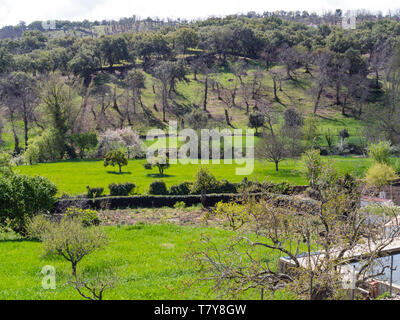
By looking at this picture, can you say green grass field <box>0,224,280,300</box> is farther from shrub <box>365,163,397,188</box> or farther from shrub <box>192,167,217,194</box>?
shrub <box>365,163,397,188</box>

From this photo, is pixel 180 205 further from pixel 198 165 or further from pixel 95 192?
pixel 198 165

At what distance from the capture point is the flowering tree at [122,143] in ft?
183

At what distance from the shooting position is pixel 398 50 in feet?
259

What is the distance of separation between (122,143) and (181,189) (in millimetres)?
22873

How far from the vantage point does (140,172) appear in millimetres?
45219

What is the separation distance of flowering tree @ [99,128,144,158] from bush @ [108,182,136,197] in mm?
19776

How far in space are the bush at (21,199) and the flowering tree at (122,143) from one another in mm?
28701

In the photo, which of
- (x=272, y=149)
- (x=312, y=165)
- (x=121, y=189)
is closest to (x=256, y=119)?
(x=272, y=149)

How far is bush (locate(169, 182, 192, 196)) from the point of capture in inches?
1437

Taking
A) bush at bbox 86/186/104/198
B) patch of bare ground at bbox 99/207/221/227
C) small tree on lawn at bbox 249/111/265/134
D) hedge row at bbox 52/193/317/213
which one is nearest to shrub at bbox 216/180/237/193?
hedge row at bbox 52/193/317/213

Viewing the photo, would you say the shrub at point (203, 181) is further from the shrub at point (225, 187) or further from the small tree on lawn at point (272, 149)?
the small tree on lawn at point (272, 149)

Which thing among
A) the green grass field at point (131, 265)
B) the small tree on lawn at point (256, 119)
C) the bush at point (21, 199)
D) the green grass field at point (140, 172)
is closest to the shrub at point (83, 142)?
the green grass field at point (140, 172)

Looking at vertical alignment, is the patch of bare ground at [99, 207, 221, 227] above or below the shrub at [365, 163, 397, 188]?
below
